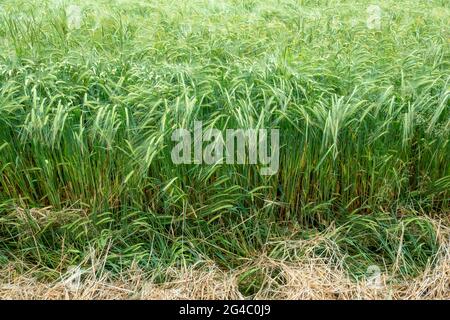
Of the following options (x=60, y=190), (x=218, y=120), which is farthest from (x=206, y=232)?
(x=60, y=190)

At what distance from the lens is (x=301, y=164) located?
284cm

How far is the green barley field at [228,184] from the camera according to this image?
106 inches

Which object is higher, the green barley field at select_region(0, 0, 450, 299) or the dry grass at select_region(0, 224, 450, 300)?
the green barley field at select_region(0, 0, 450, 299)

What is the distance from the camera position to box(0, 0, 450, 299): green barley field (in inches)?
106

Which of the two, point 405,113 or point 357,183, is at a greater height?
point 405,113

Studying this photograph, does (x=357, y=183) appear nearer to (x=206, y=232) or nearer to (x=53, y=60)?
(x=206, y=232)

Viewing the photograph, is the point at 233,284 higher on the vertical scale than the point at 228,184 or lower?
lower

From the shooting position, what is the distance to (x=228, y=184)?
2783 millimetres

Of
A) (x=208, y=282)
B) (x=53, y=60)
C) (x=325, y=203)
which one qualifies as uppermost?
(x=53, y=60)

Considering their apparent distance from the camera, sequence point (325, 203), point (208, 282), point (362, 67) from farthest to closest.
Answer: point (362, 67) → point (325, 203) → point (208, 282)

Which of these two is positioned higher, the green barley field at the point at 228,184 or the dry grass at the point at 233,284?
the green barley field at the point at 228,184

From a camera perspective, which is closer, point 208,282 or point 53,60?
point 208,282

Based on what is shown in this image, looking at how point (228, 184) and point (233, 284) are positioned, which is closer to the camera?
point (233, 284)

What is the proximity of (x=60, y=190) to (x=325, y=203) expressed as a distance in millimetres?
1297
